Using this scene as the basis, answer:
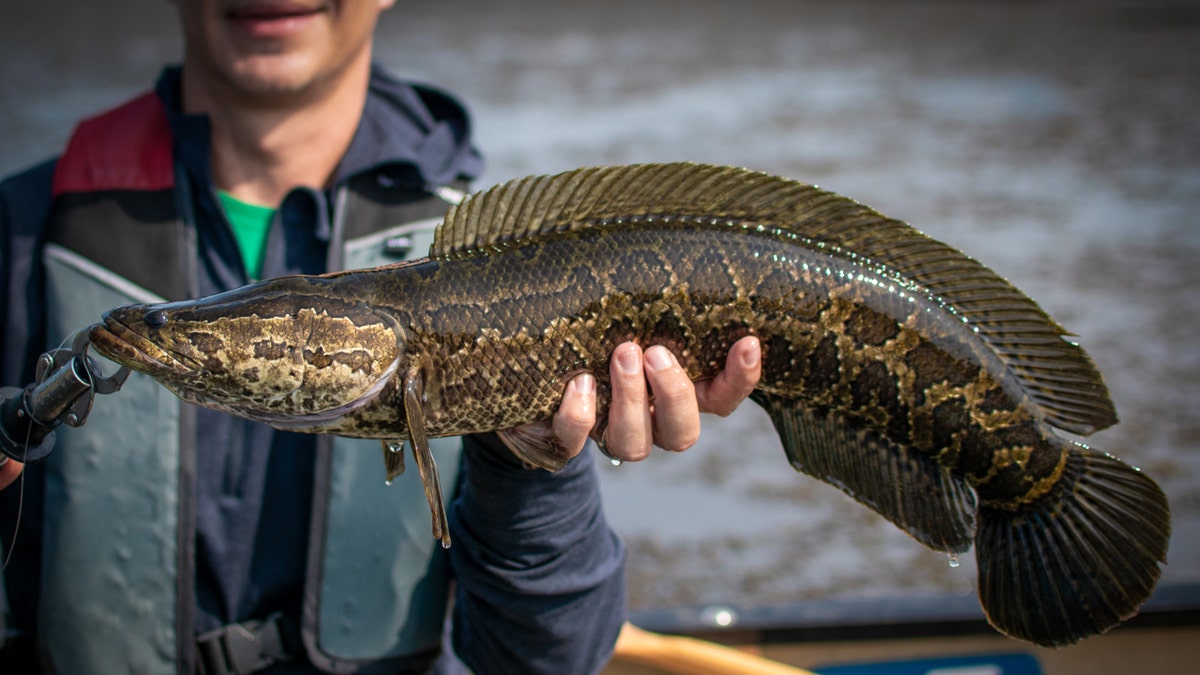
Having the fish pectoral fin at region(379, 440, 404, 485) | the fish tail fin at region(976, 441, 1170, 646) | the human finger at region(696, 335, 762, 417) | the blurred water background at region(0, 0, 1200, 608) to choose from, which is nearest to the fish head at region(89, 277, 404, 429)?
the fish pectoral fin at region(379, 440, 404, 485)

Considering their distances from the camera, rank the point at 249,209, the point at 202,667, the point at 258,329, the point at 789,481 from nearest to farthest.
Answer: the point at 258,329
the point at 202,667
the point at 249,209
the point at 789,481

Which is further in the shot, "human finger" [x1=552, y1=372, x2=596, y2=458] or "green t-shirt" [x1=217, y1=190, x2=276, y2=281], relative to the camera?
"green t-shirt" [x1=217, y1=190, x2=276, y2=281]

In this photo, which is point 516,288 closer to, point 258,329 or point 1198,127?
point 258,329

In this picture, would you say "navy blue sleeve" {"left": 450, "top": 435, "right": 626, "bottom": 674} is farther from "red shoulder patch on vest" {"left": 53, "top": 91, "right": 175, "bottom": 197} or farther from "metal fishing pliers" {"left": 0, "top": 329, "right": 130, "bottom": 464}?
"red shoulder patch on vest" {"left": 53, "top": 91, "right": 175, "bottom": 197}

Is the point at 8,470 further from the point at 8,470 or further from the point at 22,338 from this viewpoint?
the point at 22,338

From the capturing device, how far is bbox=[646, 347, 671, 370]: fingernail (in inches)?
99.8

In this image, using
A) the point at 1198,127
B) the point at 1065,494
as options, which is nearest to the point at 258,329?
the point at 1065,494

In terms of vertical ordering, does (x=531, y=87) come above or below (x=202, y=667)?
below

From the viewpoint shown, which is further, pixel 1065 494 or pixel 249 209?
pixel 249 209

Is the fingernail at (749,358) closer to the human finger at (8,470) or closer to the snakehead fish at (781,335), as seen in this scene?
the snakehead fish at (781,335)

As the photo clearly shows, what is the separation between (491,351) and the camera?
98.6 inches

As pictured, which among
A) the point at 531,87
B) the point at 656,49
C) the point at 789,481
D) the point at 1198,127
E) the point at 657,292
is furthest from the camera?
the point at 656,49

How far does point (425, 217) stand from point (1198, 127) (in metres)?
15.4

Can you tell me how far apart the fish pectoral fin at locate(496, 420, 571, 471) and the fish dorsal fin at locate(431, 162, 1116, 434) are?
1.46 ft
